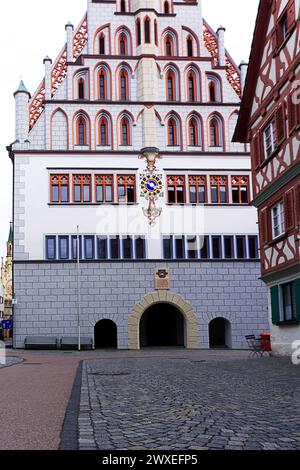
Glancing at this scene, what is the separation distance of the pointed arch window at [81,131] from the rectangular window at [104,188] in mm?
2206

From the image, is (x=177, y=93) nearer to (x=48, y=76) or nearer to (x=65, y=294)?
(x=48, y=76)

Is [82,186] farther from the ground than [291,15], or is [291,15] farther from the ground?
[291,15]

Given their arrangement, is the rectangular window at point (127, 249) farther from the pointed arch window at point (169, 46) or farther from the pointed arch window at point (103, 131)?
the pointed arch window at point (169, 46)

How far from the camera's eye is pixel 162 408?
9828 mm

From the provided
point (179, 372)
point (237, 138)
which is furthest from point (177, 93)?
point (179, 372)

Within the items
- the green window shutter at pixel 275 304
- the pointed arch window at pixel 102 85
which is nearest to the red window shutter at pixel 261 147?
the green window shutter at pixel 275 304

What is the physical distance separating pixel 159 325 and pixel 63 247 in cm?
1146

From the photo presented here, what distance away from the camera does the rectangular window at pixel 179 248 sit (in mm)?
38219

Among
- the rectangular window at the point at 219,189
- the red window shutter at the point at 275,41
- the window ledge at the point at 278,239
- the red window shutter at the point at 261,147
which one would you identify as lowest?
the window ledge at the point at 278,239

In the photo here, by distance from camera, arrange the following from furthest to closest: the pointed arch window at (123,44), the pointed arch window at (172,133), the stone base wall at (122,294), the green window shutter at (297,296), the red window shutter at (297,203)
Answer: the pointed arch window at (123,44) < the pointed arch window at (172,133) < the stone base wall at (122,294) < the green window shutter at (297,296) < the red window shutter at (297,203)

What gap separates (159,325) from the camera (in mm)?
46406

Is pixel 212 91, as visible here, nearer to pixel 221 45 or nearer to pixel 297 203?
pixel 221 45

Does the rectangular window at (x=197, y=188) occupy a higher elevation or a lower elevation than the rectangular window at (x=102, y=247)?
higher

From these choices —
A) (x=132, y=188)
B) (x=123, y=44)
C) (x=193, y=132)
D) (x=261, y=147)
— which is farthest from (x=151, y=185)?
(x=261, y=147)
